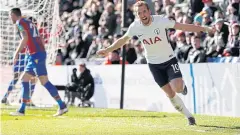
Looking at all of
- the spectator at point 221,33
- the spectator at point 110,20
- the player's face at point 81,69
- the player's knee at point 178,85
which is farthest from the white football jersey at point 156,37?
the spectator at point 110,20

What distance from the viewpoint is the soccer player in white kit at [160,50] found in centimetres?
1201

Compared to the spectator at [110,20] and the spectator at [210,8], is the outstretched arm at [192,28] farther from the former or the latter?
the spectator at [110,20]

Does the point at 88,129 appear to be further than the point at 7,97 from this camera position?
No

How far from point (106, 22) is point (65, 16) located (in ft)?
11.6

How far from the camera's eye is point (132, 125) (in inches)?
489

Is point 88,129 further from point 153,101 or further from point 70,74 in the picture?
point 70,74

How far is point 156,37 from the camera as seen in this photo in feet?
39.7

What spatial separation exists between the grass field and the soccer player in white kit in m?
0.63

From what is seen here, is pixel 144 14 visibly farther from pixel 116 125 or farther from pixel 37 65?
pixel 37 65

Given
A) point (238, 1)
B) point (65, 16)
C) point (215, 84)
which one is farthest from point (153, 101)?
point (65, 16)

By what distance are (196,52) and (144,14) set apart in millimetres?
5569

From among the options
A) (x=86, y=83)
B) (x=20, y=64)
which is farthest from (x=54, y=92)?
(x=86, y=83)

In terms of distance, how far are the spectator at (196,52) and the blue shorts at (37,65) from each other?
3.71 metres

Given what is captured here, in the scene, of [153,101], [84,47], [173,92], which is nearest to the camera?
[173,92]
